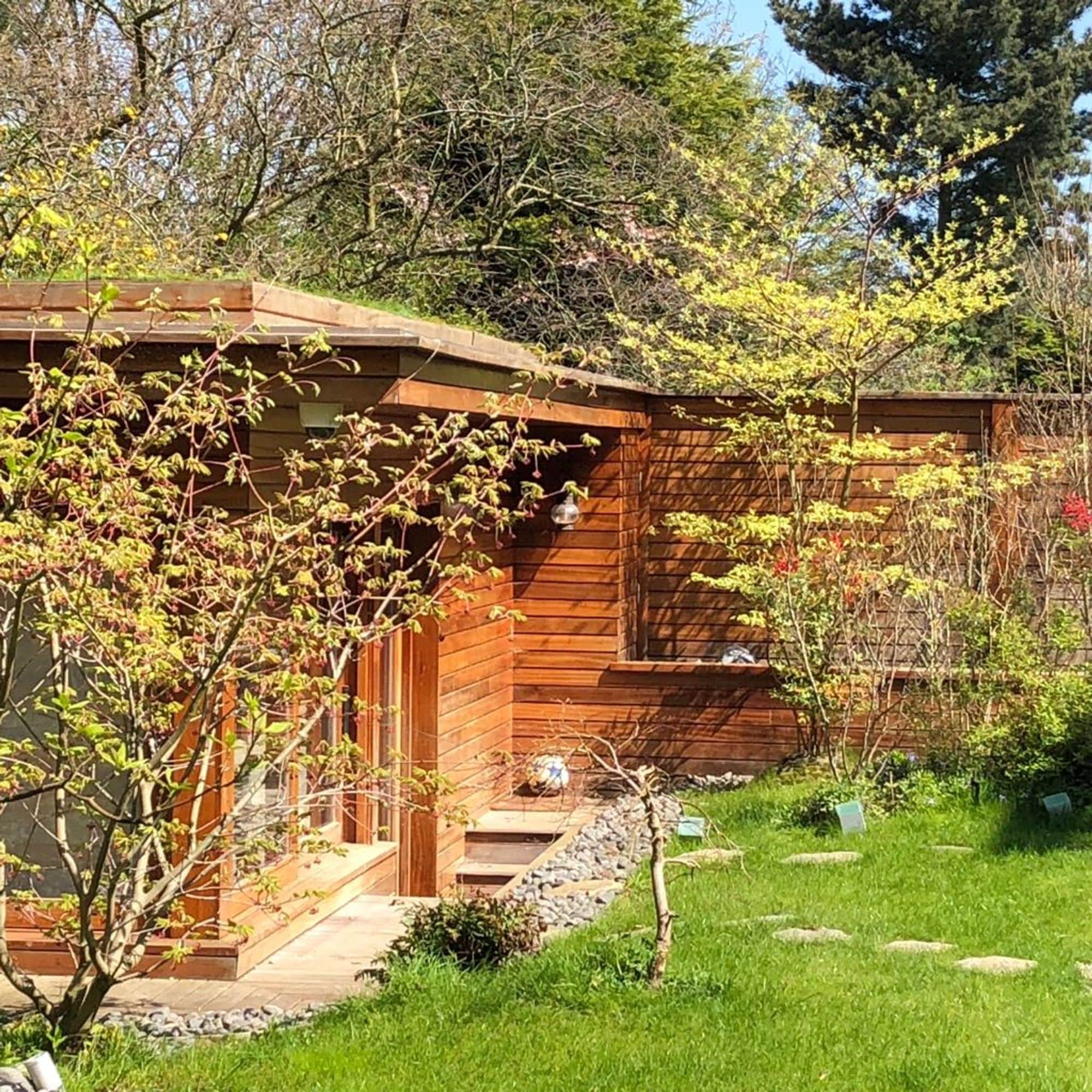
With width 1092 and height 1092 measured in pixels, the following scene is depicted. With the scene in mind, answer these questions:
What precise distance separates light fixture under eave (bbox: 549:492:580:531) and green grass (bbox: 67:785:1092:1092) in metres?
4.40

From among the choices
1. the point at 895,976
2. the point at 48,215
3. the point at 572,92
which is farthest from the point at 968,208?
the point at 48,215

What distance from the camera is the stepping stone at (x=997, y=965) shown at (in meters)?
5.50

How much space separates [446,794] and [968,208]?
22544 mm

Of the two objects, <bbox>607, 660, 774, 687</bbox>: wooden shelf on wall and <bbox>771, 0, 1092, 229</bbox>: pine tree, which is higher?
<bbox>771, 0, 1092, 229</bbox>: pine tree

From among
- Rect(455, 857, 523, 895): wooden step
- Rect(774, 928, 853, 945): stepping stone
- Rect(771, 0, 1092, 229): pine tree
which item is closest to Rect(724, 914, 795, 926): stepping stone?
Rect(774, 928, 853, 945): stepping stone

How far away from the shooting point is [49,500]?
5.10 m

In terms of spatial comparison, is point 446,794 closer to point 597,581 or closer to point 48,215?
point 48,215

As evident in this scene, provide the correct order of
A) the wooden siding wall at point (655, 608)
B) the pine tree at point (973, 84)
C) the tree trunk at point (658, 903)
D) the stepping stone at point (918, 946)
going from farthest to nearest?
the pine tree at point (973, 84)
the wooden siding wall at point (655, 608)
the stepping stone at point (918, 946)
the tree trunk at point (658, 903)

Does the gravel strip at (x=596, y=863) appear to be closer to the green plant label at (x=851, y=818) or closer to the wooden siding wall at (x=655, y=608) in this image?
the wooden siding wall at (x=655, y=608)

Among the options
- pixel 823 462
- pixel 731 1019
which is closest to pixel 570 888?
pixel 731 1019

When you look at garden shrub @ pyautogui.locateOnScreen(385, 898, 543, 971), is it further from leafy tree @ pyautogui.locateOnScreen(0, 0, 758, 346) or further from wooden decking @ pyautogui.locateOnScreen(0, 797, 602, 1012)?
leafy tree @ pyautogui.locateOnScreen(0, 0, 758, 346)

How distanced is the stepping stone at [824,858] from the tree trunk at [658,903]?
94.2 inches

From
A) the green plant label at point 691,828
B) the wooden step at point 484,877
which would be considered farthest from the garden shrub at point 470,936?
the wooden step at point 484,877

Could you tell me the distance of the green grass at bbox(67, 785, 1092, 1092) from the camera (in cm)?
438
